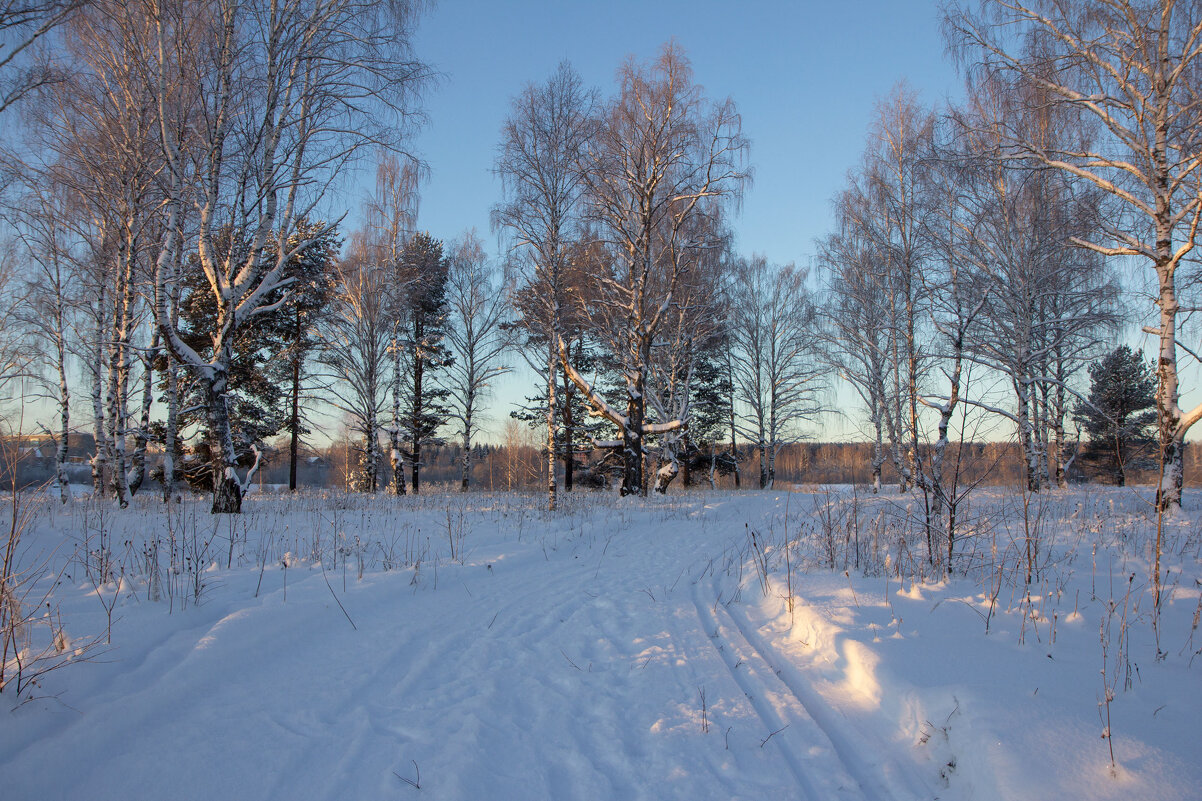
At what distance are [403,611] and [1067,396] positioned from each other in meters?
28.4

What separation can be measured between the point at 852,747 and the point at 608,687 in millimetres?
1190

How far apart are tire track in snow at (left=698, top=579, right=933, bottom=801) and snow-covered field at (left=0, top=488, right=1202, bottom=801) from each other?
0.04 feet

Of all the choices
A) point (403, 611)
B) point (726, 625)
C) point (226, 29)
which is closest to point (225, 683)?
point (403, 611)

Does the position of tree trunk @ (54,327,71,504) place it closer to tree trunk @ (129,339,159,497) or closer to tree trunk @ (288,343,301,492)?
tree trunk @ (129,339,159,497)

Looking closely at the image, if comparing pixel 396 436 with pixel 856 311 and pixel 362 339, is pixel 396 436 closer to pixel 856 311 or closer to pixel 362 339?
pixel 362 339

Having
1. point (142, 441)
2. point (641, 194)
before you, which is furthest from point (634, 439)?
point (142, 441)

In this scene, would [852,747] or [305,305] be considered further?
[305,305]

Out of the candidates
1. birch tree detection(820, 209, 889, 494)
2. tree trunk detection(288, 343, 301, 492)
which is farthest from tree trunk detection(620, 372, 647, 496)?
tree trunk detection(288, 343, 301, 492)

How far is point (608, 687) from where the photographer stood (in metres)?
2.78

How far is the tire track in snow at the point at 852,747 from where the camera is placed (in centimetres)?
198

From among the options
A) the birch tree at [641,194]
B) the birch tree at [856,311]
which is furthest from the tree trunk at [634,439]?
the birch tree at [856,311]

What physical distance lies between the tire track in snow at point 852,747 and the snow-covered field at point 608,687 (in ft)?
0.04

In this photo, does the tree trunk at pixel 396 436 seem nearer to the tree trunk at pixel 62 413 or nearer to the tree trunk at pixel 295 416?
the tree trunk at pixel 295 416

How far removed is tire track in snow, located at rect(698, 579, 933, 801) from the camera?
1978 mm
